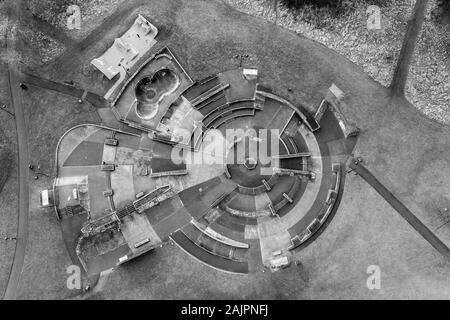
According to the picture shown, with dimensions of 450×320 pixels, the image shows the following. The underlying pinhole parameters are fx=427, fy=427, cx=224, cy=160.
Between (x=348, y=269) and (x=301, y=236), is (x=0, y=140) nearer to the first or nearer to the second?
(x=301, y=236)

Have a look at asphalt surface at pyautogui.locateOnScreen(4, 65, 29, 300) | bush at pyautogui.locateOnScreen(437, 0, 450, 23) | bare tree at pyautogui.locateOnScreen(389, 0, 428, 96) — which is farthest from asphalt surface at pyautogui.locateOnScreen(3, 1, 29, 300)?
bush at pyautogui.locateOnScreen(437, 0, 450, 23)

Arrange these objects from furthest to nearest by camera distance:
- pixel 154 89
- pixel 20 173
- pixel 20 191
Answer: pixel 154 89 < pixel 20 173 < pixel 20 191

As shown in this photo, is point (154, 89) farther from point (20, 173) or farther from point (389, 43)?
point (389, 43)

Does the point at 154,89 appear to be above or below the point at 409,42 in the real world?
below

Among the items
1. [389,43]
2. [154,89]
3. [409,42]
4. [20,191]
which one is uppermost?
[409,42]
